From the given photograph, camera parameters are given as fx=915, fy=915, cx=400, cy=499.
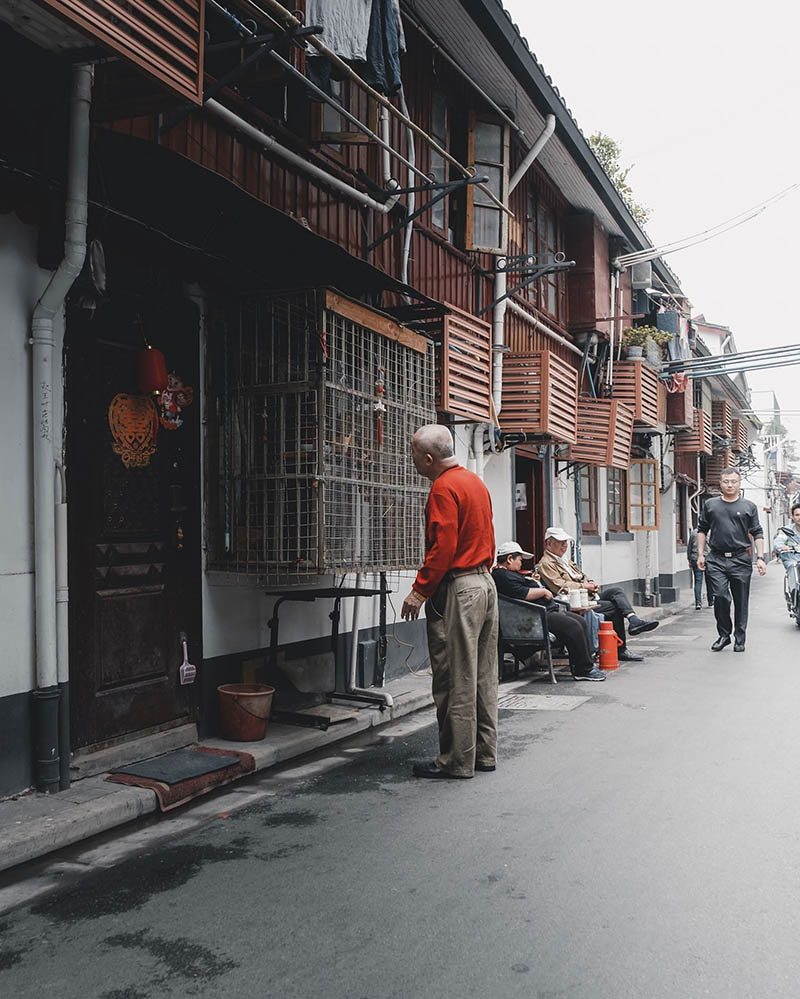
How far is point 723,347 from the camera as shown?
124 ft

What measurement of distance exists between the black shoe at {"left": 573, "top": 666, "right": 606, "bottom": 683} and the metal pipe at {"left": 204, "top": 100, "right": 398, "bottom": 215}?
16.9ft

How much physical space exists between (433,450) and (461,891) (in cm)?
285

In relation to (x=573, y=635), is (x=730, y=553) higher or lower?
higher

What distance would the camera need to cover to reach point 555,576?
10.4m

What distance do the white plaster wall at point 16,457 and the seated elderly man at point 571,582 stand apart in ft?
21.1

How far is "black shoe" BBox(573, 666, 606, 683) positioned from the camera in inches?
374

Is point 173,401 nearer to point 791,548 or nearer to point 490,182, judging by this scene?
point 490,182

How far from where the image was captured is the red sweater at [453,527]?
5.68m

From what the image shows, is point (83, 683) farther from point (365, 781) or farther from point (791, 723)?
point (791, 723)

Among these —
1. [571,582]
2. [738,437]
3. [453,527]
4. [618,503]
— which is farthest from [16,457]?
[738,437]

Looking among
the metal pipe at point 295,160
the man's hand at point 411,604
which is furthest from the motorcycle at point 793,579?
the man's hand at point 411,604

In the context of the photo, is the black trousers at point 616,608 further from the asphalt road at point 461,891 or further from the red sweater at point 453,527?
the red sweater at point 453,527

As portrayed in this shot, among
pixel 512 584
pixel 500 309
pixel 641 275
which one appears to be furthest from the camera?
pixel 641 275

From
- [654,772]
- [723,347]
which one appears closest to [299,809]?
[654,772]
